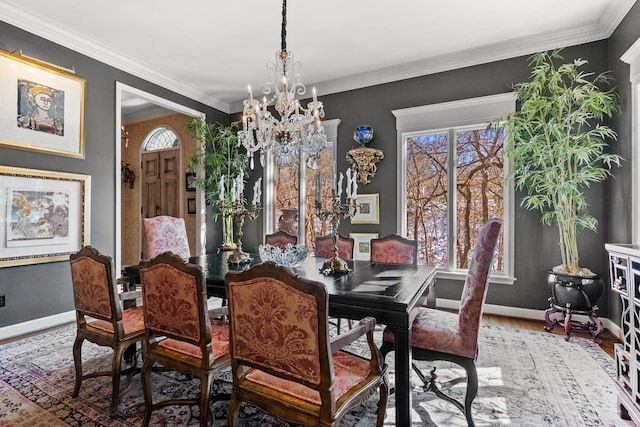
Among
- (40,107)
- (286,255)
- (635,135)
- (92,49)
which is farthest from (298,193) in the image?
(635,135)

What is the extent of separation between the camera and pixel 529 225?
3.68 meters

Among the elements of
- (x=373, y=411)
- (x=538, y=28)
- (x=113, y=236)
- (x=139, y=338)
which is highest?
(x=538, y=28)

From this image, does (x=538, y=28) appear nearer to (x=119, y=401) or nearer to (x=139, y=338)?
(x=139, y=338)

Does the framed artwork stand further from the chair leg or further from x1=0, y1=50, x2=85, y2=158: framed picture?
the chair leg

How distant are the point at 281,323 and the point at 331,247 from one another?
215 centimetres

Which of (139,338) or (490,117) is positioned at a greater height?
(490,117)

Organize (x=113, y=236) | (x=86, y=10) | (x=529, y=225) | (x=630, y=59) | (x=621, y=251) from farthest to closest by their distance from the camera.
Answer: (x=113, y=236), (x=529, y=225), (x=86, y=10), (x=630, y=59), (x=621, y=251)

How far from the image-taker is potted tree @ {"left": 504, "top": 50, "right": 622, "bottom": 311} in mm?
3016

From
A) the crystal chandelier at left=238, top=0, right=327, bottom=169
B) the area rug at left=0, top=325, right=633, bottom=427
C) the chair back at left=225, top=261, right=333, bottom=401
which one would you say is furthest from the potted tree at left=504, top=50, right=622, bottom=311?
the chair back at left=225, top=261, right=333, bottom=401

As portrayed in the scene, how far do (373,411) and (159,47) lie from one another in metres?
4.17

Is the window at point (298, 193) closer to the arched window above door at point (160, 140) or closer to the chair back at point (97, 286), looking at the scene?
the arched window above door at point (160, 140)

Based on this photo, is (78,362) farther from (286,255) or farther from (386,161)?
(386,161)

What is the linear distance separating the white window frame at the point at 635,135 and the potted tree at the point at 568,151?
0.58 ft

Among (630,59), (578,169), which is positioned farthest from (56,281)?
(630,59)
